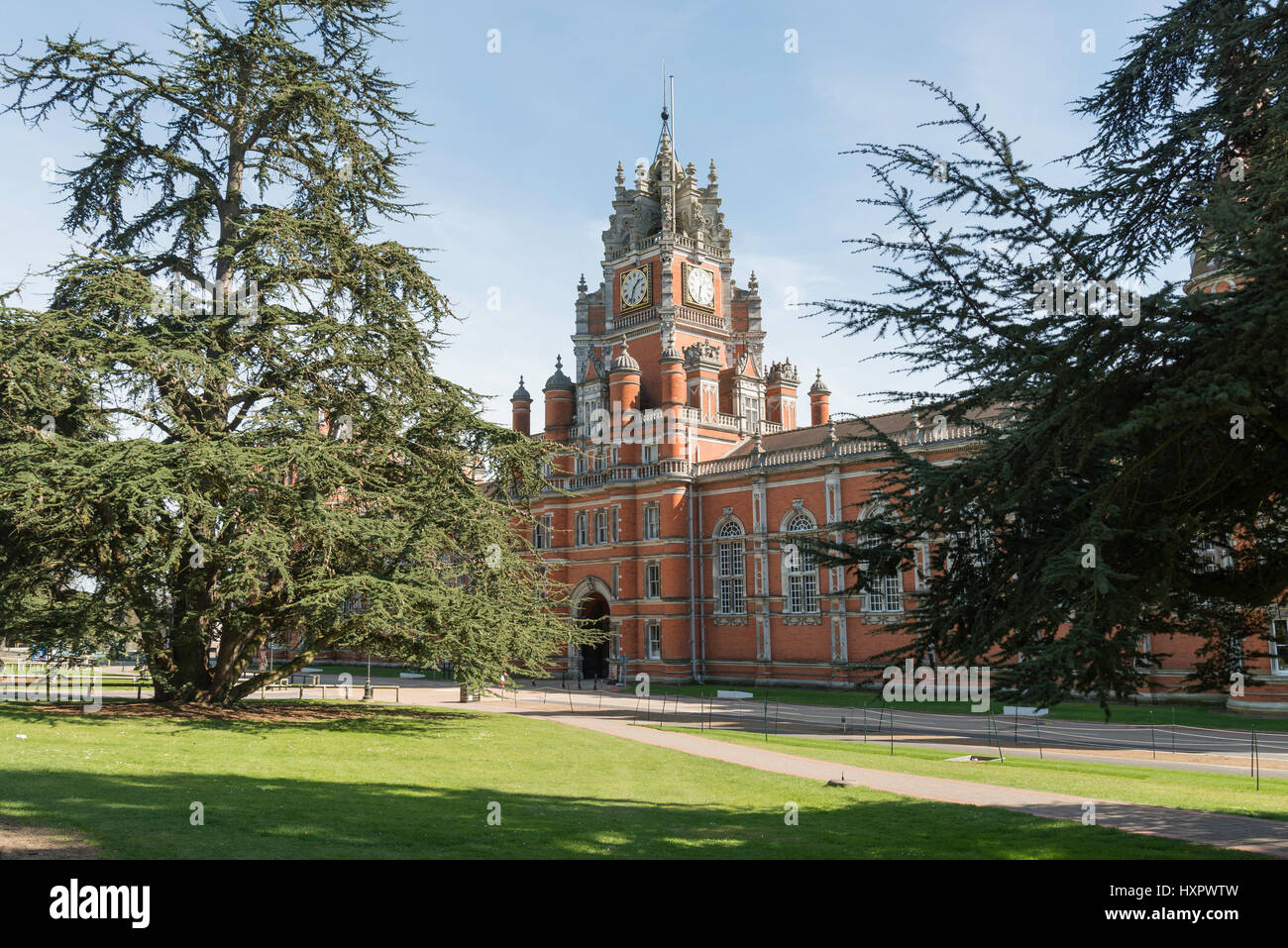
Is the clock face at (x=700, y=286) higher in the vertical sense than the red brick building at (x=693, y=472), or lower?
higher

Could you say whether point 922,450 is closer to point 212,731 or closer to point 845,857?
point 212,731

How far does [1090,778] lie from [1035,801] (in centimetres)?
431

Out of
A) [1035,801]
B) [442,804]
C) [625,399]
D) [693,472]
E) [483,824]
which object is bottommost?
[1035,801]

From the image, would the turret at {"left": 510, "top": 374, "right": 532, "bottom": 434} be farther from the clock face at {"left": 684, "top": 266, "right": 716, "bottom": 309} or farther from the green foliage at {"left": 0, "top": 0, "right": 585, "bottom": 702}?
the green foliage at {"left": 0, "top": 0, "right": 585, "bottom": 702}

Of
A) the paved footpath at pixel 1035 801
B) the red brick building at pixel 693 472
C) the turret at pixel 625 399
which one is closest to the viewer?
the paved footpath at pixel 1035 801

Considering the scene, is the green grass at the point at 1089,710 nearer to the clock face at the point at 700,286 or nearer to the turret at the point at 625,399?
the turret at the point at 625,399

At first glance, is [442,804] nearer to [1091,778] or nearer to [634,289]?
[1091,778]

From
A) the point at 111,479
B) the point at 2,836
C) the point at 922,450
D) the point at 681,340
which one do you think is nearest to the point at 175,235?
the point at 111,479

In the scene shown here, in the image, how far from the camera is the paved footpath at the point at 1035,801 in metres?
11.1

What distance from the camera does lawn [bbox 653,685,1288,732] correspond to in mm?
28672

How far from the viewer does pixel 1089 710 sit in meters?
32.4

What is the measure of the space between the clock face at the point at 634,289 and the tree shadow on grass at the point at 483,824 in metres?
46.3

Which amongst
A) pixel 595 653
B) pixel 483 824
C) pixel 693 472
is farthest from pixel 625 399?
pixel 483 824

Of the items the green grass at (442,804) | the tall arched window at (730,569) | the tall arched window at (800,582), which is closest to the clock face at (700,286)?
the tall arched window at (730,569)
